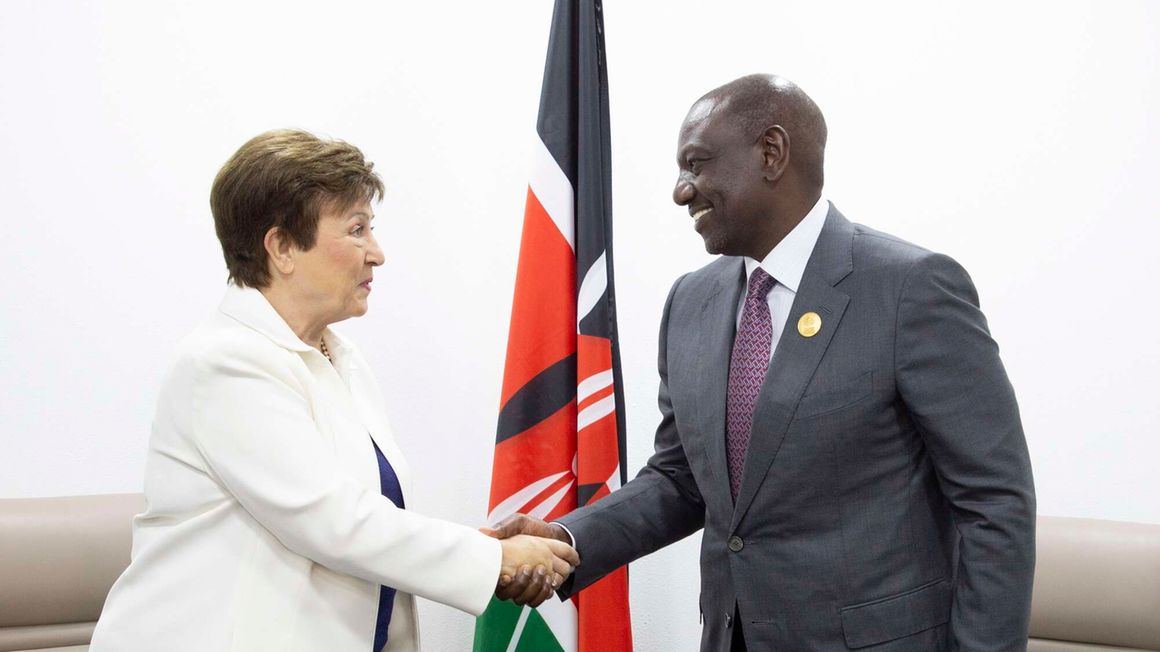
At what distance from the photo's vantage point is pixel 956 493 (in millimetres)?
1690

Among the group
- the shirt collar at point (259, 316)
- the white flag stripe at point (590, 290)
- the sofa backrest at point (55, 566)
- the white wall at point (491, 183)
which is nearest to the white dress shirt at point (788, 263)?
the shirt collar at point (259, 316)

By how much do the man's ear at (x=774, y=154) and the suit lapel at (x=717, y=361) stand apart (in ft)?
0.72

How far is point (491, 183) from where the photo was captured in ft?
11.4

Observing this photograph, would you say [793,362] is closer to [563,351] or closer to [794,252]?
[794,252]

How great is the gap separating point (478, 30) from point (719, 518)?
2.12 meters

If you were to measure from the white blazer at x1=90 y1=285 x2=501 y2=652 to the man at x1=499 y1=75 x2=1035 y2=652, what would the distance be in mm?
530

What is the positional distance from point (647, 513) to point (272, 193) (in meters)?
1.01

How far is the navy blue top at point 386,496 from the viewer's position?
204 cm

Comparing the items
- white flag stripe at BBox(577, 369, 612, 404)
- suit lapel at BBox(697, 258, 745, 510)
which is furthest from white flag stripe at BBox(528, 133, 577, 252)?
suit lapel at BBox(697, 258, 745, 510)

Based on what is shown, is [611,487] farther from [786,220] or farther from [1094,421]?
[1094,421]

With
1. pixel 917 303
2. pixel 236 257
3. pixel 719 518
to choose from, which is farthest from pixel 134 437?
pixel 917 303

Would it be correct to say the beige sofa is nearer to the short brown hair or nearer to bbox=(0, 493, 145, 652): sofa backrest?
bbox=(0, 493, 145, 652): sofa backrest

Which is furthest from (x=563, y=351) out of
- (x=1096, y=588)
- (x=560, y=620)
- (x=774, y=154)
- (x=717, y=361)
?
(x=1096, y=588)

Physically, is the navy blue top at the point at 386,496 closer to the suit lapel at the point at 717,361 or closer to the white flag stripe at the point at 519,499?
the suit lapel at the point at 717,361
